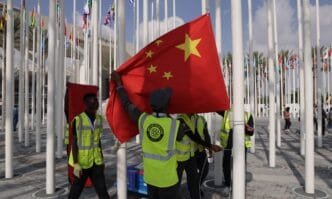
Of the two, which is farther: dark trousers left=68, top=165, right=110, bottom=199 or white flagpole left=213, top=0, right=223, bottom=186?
white flagpole left=213, top=0, right=223, bottom=186

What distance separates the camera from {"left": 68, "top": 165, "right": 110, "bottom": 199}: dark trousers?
193 inches

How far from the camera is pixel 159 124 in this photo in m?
3.37

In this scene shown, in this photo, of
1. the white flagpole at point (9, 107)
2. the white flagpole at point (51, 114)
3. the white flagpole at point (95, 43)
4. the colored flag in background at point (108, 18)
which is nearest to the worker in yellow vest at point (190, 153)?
the white flagpole at point (95, 43)

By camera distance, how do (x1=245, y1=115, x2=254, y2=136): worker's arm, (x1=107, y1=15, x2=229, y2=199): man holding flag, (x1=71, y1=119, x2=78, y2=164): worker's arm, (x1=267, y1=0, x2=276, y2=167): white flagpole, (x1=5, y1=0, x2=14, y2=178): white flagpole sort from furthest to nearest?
(x1=267, y1=0, x2=276, y2=167): white flagpole, (x1=5, y1=0, x2=14, y2=178): white flagpole, (x1=245, y1=115, x2=254, y2=136): worker's arm, (x1=71, y1=119, x2=78, y2=164): worker's arm, (x1=107, y1=15, x2=229, y2=199): man holding flag

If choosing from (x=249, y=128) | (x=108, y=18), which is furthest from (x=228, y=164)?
(x=108, y=18)

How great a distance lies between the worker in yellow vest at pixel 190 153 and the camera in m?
5.04

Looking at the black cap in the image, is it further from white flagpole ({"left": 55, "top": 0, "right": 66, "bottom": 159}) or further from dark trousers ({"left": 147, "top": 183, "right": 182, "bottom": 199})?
white flagpole ({"left": 55, "top": 0, "right": 66, "bottom": 159})

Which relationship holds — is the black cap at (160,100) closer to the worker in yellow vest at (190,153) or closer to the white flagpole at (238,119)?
the white flagpole at (238,119)

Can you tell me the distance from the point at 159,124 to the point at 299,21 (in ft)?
35.0

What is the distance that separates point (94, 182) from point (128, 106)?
170 centimetres

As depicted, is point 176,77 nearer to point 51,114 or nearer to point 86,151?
point 86,151

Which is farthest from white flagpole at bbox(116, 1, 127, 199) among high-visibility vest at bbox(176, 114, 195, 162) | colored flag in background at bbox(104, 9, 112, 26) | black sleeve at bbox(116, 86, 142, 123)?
colored flag in background at bbox(104, 9, 112, 26)

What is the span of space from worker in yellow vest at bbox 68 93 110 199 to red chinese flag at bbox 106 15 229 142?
762 millimetres

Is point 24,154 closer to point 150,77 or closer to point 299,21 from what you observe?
point 150,77
